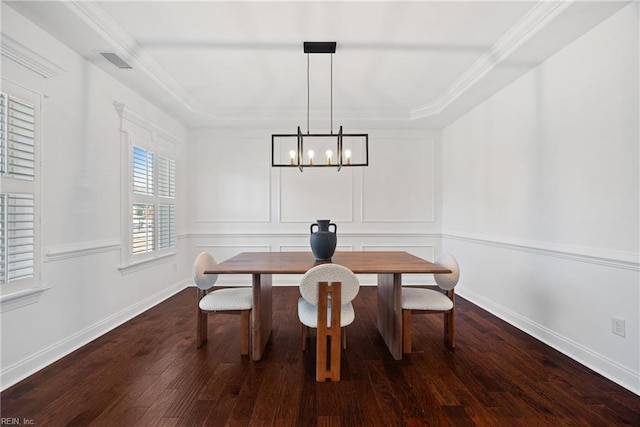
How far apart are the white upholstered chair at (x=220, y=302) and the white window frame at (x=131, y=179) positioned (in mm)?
1237

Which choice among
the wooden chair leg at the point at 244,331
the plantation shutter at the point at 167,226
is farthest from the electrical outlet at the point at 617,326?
the plantation shutter at the point at 167,226

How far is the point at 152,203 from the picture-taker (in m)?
3.95

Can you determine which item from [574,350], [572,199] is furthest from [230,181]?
[574,350]

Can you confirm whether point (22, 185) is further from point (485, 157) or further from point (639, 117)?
point (485, 157)

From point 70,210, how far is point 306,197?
312cm

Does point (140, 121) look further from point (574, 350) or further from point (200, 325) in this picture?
point (574, 350)

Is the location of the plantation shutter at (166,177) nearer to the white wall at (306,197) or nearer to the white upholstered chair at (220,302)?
the white wall at (306,197)

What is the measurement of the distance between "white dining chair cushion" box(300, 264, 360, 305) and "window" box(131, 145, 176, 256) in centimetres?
244

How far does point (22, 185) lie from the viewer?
7.27 feet

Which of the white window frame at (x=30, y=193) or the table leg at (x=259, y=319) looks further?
the table leg at (x=259, y=319)

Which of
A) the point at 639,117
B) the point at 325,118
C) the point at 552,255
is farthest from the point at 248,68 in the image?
the point at 552,255

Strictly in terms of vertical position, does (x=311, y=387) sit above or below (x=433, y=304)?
below

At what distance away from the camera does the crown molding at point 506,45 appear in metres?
2.25

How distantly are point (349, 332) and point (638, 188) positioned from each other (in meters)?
2.51
